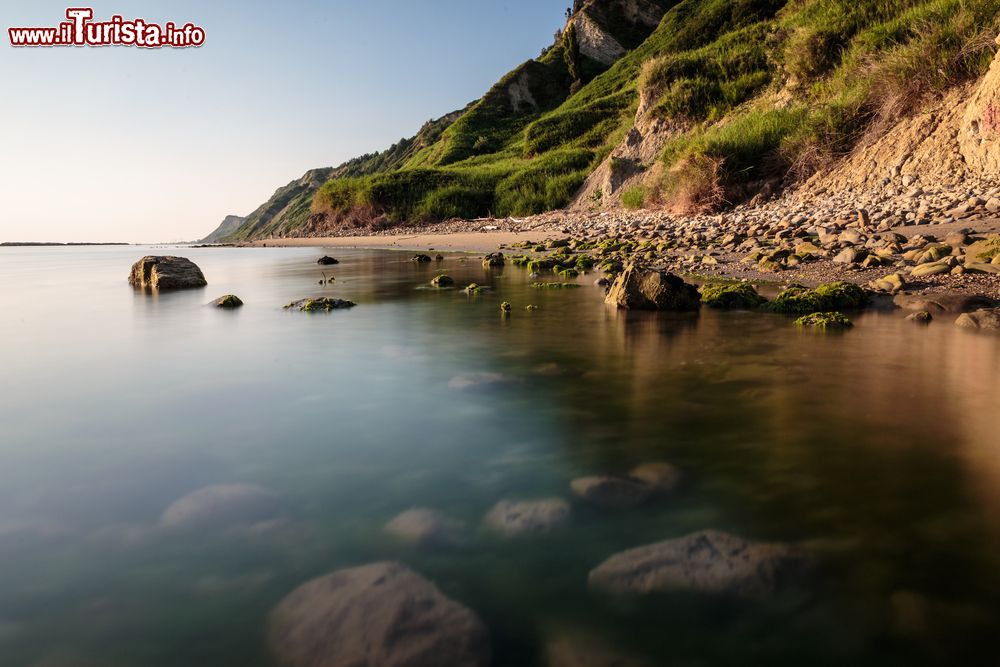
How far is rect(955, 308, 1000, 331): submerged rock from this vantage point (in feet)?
19.2

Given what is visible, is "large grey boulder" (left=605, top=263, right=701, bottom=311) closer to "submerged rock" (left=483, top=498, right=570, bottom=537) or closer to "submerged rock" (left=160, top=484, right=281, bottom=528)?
"submerged rock" (left=483, top=498, right=570, bottom=537)

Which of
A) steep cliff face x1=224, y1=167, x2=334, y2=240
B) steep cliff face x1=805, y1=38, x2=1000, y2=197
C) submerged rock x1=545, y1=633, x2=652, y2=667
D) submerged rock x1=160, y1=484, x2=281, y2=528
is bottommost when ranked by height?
submerged rock x1=545, y1=633, x2=652, y2=667

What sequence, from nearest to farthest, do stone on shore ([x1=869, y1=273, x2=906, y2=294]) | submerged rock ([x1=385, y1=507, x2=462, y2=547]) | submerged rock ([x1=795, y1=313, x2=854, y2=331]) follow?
submerged rock ([x1=385, y1=507, x2=462, y2=547]), submerged rock ([x1=795, y1=313, x2=854, y2=331]), stone on shore ([x1=869, y1=273, x2=906, y2=294])

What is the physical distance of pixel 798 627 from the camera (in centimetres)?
196

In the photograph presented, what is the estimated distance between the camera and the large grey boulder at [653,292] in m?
7.92

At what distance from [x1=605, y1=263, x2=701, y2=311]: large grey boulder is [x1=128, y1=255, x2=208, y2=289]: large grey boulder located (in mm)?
11136

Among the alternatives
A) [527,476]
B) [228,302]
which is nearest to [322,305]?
[228,302]

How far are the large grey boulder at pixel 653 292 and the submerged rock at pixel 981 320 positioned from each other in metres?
2.82

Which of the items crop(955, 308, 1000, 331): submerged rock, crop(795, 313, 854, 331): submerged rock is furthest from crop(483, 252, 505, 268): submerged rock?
crop(955, 308, 1000, 331): submerged rock

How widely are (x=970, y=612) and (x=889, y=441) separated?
66.1 inches

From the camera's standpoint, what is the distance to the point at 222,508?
9.84 feet

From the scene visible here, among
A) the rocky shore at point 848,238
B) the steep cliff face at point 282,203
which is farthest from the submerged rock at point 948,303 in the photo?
the steep cliff face at point 282,203

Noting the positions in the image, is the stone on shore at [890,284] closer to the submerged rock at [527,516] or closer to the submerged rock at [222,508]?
the submerged rock at [527,516]

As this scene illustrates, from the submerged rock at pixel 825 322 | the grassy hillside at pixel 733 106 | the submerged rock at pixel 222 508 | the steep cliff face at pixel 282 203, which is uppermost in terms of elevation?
the steep cliff face at pixel 282 203
